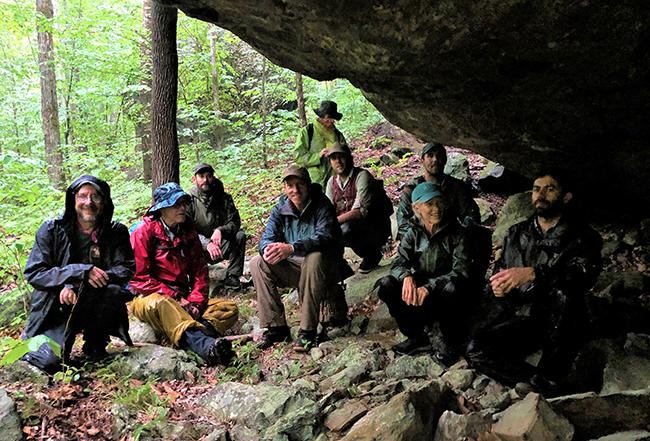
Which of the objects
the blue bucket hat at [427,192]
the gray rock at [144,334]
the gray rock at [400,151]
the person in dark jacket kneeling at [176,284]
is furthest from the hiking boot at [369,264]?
the gray rock at [400,151]

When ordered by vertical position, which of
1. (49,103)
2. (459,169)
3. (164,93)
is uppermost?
(49,103)

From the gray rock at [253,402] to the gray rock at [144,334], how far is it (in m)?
1.42

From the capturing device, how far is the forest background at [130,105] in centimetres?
1105

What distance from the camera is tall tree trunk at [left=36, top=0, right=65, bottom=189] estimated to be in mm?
11930

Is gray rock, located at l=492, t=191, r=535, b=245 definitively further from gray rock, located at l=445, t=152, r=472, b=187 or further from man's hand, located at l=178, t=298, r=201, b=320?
man's hand, located at l=178, t=298, r=201, b=320

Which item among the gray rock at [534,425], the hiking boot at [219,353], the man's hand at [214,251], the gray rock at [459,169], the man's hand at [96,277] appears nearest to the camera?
the gray rock at [534,425]

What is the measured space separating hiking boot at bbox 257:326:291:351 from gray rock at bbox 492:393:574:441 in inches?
110

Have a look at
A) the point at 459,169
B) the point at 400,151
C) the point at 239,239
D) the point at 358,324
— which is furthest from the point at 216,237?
the point at 400,151

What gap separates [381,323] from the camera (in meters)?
4.88

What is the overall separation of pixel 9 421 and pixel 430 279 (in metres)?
3.55

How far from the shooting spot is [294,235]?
198 inches

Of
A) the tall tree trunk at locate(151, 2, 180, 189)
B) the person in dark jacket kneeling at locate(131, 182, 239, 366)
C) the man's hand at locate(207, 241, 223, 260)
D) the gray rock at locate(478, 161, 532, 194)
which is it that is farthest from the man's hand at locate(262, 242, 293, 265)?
the gray rock at locate(478, 161, 532, 194)

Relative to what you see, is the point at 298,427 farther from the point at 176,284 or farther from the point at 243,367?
the point at 176,284

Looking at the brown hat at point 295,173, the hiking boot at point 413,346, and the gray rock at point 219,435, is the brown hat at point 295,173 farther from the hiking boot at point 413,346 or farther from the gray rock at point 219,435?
the gray rock at point 219,435
